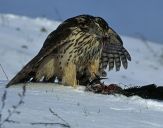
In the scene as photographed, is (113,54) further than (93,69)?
Yes

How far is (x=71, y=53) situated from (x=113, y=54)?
0.92 m

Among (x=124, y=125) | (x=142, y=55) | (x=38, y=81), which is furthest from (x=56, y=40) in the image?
(x=142, y=55)

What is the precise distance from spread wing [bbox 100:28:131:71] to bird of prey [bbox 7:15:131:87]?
0.33 metres

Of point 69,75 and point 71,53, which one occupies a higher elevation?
point 71,53

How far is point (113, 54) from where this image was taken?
896 cm

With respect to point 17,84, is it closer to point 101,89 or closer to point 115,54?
point 101,89

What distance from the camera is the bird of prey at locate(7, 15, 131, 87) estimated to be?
8.16m

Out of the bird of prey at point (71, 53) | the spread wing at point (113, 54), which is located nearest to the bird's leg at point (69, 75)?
the bird of prey at point (71, 53)

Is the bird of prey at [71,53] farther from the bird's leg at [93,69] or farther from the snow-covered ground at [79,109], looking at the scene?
→ the snow-covered ground at [79,109]

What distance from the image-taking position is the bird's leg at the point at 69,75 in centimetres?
818

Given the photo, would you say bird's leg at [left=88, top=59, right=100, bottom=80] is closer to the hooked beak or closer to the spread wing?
the spread wing

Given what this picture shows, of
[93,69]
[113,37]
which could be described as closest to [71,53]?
[93,69]

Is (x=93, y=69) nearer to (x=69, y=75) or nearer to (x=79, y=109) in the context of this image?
(x=69, y=75)

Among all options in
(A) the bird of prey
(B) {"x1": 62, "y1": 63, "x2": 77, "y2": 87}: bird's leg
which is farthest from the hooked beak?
(B) {"x1": 62, "y1": 63, "x2": 77, "y2": 87}: bird's leg
